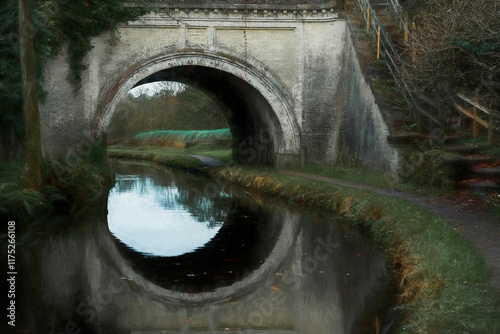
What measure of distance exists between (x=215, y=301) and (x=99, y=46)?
10.8 metres

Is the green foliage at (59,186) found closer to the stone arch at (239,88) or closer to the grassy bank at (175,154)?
the stone arch at (239,88)

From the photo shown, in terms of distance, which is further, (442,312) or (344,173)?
(344,173)

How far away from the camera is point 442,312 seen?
4.89 m

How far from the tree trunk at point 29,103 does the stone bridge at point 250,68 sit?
380cm

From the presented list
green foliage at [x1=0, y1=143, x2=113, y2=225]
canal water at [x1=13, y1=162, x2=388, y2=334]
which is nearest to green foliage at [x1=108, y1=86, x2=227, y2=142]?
green foliage at [x1=0, y1=143, x2=113, y2=225]

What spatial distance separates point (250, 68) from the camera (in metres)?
16.3

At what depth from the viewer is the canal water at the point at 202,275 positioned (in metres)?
5.81

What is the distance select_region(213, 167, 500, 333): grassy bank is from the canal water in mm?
284

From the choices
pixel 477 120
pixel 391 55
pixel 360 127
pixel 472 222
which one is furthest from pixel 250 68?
pixel 472 222

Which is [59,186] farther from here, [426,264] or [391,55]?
[426,264]

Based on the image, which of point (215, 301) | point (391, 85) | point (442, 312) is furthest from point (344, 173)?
point (442, 312)

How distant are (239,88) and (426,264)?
1241 centimetres

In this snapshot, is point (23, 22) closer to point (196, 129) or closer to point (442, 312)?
point (442, 312)

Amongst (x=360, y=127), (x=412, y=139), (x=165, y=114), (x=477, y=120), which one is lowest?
(x=412, y=139)
